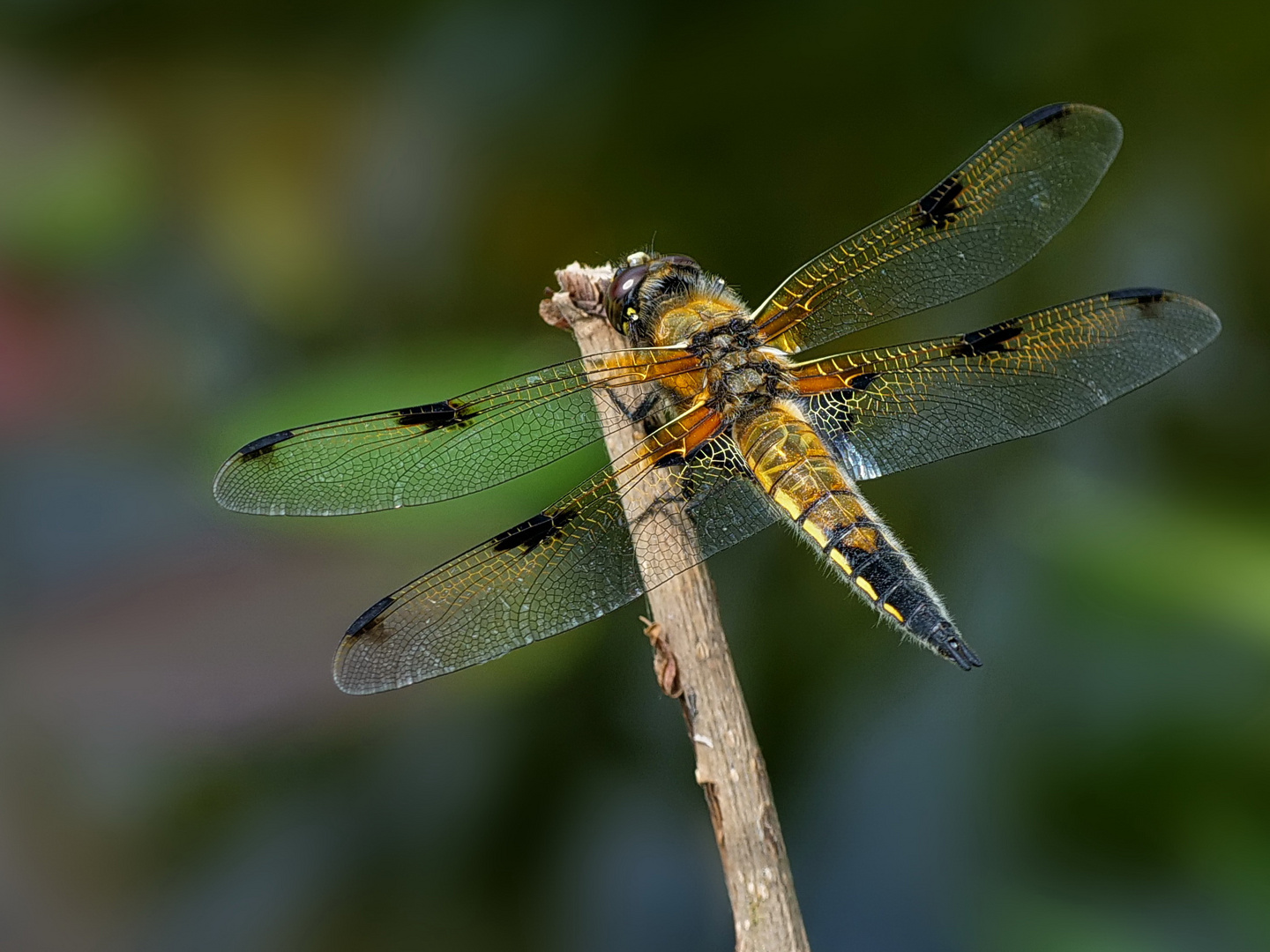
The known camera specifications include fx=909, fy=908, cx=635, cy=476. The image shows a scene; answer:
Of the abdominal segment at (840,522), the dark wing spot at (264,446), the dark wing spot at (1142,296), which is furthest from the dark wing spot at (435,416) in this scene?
the dark wing spot at (1142,296)

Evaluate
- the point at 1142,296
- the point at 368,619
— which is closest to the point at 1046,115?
the point at 1142,296

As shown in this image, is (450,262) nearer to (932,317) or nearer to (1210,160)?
(932,317)

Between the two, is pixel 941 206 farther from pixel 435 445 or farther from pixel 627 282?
pixel 435 445

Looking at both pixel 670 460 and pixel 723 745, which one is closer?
pixel 723 745

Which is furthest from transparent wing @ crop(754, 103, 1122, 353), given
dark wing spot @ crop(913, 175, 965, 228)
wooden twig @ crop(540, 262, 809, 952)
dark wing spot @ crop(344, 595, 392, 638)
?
dark wing spot @ crop(344, 595, 392, 638)

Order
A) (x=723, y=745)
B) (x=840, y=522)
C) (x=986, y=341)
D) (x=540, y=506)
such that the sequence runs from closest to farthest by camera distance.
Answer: (x=723, y=745) → (x=840, y=522) → (x=986, y=341) → (x=540, y=506)

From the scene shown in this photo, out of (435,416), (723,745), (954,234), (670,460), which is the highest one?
(954,234)
